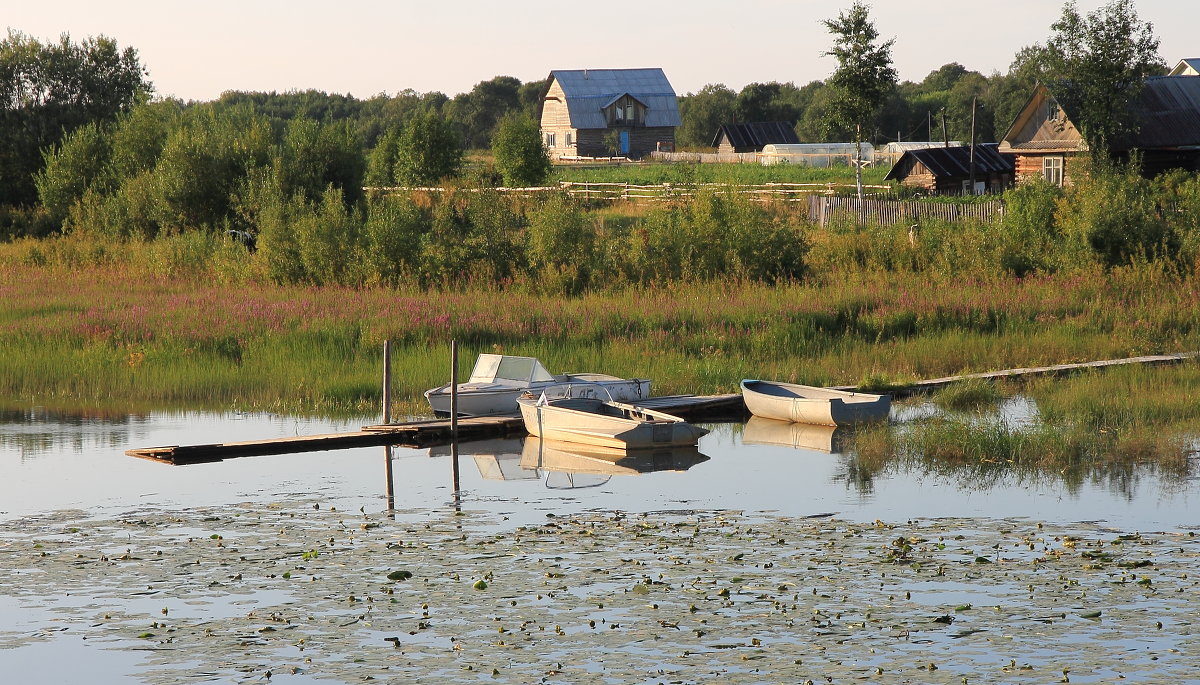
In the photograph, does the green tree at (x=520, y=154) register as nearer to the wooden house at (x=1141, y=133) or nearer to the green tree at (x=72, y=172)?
the green tree at (x=72, y=172)

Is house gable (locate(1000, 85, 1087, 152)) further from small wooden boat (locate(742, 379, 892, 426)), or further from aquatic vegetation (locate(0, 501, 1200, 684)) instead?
aquatic vegetation (locate(0, 501, 1200, 684))

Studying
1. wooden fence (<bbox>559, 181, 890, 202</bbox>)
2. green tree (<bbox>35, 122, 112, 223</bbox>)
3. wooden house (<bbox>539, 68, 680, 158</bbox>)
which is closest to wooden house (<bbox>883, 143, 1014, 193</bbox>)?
wooden fence (<bbox>559, 181, 890, 202</bbox>)

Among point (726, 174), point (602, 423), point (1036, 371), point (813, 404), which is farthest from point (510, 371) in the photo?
point (726, 174)

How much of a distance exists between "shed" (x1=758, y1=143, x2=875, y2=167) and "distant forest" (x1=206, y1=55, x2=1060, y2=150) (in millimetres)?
2904

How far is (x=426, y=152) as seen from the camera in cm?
6875

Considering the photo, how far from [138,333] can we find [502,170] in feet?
140

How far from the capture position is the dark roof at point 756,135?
353 ft

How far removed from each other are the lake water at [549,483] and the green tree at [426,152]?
47941 mm

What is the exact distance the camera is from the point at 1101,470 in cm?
1741

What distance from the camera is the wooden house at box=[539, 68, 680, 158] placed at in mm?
107562

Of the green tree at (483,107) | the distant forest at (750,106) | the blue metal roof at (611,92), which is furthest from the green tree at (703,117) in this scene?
the green tree at (483,107)

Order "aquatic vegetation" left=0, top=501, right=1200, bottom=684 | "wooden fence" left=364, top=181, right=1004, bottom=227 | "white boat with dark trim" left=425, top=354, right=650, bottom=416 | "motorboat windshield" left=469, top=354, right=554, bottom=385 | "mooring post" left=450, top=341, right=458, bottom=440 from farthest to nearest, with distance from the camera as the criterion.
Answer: "wooden fence" left=364, top=181, right=1004, bottom=227
"motorboat windshield" left=469, top=354, right=554, bottom=385
"white boat with dark trim" left=425, top=354, right=650, bottom=416
"mooring post" left=450, top=341, right=458, bottom=440
"aquatic vegetation" left=0, top=501, right=1200, bottom=684

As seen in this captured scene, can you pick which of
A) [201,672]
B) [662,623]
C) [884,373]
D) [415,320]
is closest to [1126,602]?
[662,623]

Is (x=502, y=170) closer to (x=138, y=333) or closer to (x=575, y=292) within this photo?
(x=575, y=292)
